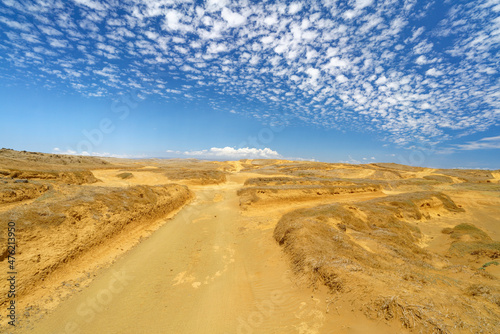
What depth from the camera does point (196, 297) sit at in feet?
27.5

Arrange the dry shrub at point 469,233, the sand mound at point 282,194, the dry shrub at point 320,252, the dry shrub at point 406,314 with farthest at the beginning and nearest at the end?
1. the sand mound at point 282,194
2. the dry shrub at point 469,233
3. the dry shrub at point 320,252
4. the dry shrub at point 406,314

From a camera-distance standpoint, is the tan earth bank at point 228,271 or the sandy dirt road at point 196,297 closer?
the tan earth bank at point 228,271

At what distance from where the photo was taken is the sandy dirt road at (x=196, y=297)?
6.69 metres

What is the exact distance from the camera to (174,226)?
55.8 feet

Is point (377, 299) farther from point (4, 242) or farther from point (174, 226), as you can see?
point (174, 226)

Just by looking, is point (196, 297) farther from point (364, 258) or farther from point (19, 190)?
point (19, 190)

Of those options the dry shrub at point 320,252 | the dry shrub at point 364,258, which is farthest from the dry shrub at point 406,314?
the dry shrub at point 320,252

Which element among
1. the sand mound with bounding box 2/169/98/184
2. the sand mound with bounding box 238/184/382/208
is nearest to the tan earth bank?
the sand mound with bounding box 238/184/382/208

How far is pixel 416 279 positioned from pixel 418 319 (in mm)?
3170

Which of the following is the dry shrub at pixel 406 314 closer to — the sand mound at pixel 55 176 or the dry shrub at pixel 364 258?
the dry shrub at pixel 364 258

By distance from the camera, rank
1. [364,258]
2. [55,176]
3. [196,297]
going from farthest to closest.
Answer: [55,176], [364,258], [196,297]

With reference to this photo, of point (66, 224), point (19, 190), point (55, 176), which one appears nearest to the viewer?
point (66, 224)

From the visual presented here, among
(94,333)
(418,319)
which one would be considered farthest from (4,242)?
(418,319)

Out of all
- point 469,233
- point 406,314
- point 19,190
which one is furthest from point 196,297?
Result: point 469,233
